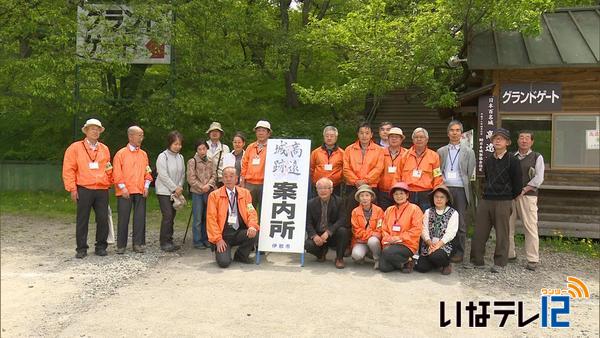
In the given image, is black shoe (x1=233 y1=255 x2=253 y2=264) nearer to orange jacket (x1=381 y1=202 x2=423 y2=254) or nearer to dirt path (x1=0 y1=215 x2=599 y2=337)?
dirt path (x1=0 y1=215 x2=599 y2=337)

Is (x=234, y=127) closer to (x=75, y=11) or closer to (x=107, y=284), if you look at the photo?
(x=75, y=11)

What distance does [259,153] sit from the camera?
7520 mm

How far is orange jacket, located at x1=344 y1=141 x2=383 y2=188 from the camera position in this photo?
7.02m

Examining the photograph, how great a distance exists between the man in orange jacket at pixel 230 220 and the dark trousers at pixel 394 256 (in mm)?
1693

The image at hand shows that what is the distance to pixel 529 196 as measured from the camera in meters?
7.01

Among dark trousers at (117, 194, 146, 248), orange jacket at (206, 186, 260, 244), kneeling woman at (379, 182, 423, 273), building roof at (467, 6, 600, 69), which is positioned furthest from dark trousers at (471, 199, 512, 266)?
dark trousers at (117, 194, 146, 248)

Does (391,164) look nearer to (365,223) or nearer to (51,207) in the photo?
(365,223)

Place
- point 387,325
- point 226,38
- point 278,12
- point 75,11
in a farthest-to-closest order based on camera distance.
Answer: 1. point 278,12
2. point 226,38
3. point 75,11
4. point 387,325

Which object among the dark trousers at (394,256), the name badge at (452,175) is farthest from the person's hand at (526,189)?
the dark trousers at (394,256)

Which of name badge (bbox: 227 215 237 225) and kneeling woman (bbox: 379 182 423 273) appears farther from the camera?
name badge (bbox: 227 215 237 225)

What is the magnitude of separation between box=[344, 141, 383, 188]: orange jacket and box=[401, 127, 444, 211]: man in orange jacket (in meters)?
0.39

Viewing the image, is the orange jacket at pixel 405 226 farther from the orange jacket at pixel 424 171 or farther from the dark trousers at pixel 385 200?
the dark trousers at pixel 385 200

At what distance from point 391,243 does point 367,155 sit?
4.47 ft

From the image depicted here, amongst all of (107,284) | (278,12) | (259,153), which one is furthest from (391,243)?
(278,12)
